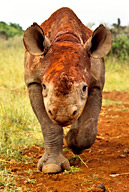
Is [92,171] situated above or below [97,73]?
below

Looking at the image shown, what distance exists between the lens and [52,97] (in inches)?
120

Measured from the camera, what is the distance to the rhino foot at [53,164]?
393cm

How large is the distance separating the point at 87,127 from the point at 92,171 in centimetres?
63

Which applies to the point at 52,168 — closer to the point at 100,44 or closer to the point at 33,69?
the point at 33,69

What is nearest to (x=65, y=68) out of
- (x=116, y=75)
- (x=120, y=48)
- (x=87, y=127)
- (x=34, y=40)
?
(x=34, y=40)

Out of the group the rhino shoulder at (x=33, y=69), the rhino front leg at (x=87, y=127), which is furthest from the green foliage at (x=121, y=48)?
the rhino shoulder at (x=33, y=69)

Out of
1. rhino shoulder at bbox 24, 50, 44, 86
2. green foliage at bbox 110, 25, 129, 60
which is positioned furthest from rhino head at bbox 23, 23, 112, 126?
green foliage at bbox 110, 25, 129, 60

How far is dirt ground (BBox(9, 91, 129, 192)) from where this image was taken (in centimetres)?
329

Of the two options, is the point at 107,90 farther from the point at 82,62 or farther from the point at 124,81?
the point at 82,62

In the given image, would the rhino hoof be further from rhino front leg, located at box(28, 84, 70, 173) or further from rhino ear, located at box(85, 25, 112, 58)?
rhino ear, located at box(85, 25, 112, 58)

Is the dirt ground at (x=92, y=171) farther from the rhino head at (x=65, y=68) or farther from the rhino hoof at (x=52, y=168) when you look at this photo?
the rhino head at (x=65, y=68)

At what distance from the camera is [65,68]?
3.13 m

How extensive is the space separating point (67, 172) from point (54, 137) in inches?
17.8

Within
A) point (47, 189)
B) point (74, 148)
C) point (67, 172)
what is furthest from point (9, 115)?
point (47, 189)
